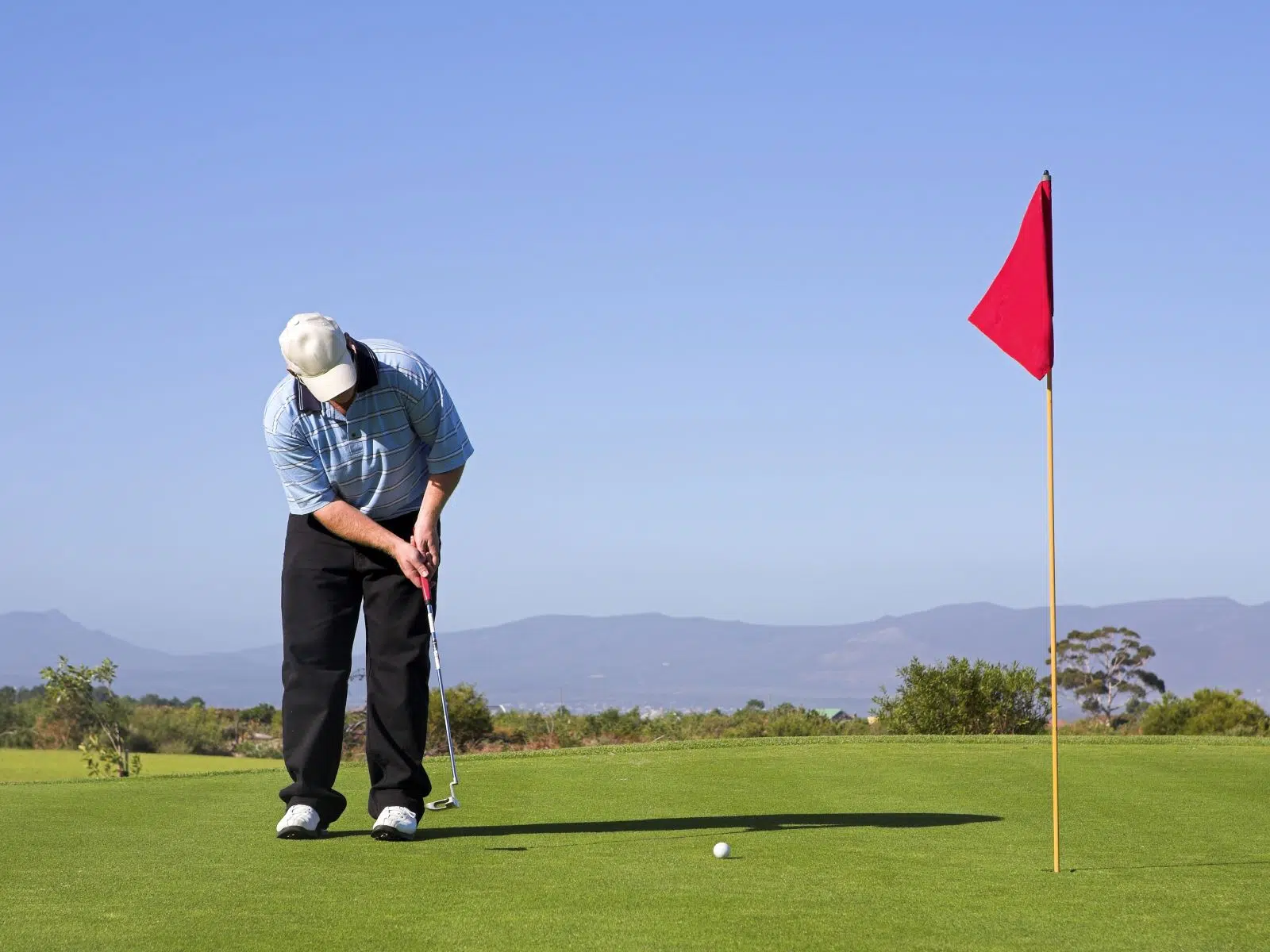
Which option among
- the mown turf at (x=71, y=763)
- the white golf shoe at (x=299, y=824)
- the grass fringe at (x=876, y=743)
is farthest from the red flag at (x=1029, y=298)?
the mown turf at (x=71, y=763)

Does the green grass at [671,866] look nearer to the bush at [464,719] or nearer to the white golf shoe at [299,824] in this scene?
the white golf shoe at [299,824]

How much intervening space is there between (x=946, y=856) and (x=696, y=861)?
1035 millimetres

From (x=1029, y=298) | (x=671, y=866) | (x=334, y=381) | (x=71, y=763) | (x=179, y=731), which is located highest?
(x=1029, y=298)

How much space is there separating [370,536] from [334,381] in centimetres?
75

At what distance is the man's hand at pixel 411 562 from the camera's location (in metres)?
6.54

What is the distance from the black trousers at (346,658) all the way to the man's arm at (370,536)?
17 centimetres

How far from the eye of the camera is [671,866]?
215 inches

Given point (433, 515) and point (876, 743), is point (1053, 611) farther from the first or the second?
point (876, 743)

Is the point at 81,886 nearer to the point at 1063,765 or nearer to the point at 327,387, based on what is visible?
the point at 327,387

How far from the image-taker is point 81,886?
5008 mm

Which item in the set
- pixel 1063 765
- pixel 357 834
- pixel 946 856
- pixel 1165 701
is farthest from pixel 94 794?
pixel 1165 701

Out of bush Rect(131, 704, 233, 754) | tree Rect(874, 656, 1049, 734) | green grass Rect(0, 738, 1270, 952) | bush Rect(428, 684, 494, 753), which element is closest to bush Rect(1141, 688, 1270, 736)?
tree Rect(874, 656, 1049, 734)

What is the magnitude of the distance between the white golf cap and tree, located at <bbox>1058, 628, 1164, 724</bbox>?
195 feet

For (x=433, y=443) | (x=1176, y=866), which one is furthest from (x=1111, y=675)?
(x=433, y=443)
